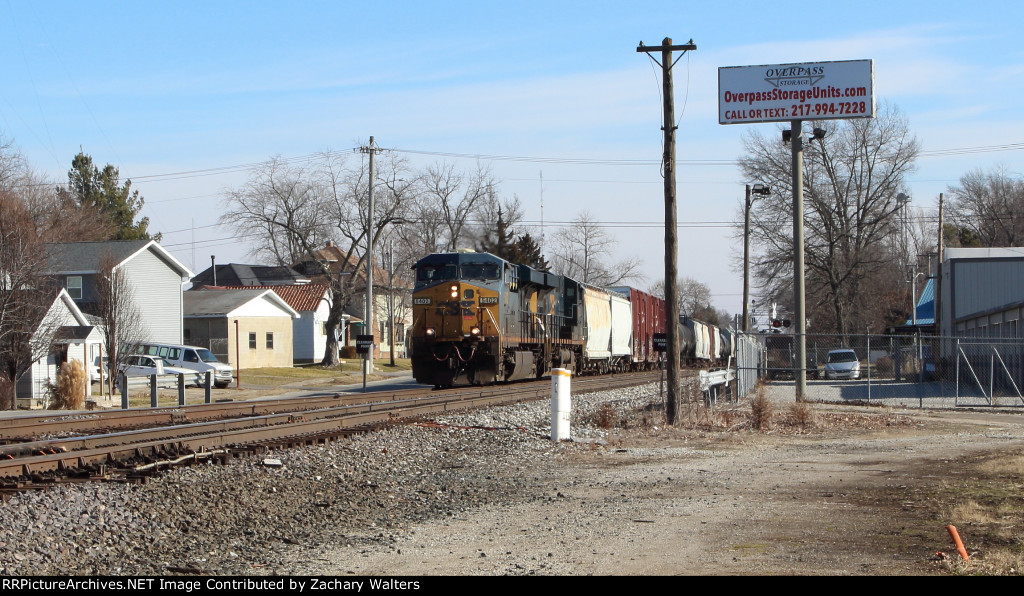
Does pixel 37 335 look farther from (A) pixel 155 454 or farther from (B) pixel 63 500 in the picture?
(B) pixel 63 500

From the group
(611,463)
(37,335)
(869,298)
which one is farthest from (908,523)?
(869,298)

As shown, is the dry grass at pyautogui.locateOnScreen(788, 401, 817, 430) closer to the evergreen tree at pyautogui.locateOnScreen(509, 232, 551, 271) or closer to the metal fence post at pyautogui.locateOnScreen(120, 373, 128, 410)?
the metal fence post at pyautogui.locateOnScreen(120, 373, 128, 410)

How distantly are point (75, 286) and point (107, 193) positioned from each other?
4121cm

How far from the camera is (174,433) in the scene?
14.0 metres

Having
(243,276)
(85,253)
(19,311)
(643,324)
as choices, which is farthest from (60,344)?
(243,276)

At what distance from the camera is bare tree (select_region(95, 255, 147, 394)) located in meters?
34.8

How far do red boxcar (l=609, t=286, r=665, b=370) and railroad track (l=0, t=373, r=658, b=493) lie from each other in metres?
20.6

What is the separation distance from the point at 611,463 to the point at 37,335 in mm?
24070

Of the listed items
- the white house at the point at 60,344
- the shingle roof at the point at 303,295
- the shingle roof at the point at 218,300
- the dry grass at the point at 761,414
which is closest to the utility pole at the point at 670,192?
the dry grass at the point at 761,414

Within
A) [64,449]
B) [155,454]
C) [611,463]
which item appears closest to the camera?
[155,454]

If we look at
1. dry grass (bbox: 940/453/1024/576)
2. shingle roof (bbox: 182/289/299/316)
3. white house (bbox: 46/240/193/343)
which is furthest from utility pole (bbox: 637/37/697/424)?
shingle roof (bbox: 182/289/299/316)

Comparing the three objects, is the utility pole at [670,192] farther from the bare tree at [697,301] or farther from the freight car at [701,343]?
the bare tree at [697,301]

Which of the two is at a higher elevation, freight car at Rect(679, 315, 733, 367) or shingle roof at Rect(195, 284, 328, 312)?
shingle roof at Rect(195, 284, 328, 312)

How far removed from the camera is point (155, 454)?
10.8 m
